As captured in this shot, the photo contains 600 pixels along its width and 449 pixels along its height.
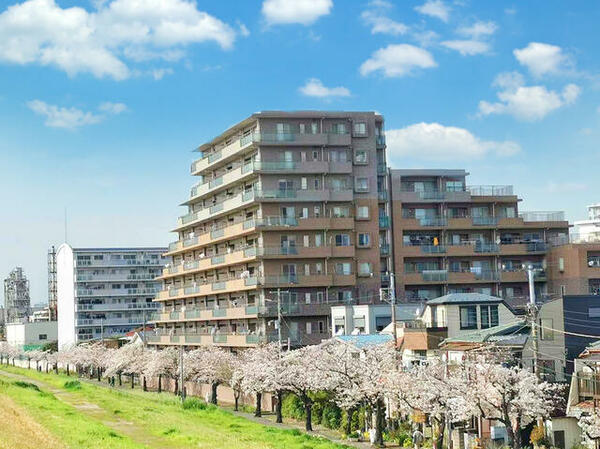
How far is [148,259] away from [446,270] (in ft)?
261

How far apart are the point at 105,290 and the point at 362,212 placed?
3107 inches

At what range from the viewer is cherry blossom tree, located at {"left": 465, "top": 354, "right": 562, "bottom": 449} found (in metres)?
42.7

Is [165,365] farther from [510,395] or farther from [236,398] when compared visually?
[510,395]

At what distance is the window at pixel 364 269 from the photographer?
8588cm

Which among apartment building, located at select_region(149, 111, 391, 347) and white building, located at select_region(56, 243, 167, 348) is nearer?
apartment building, located at select_region(149, 111, 391, 347)

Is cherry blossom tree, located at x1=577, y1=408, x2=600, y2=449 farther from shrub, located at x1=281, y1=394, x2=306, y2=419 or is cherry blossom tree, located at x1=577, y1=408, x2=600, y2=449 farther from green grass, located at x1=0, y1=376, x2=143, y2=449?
shrub, located at x1=281, y1=394, x2=306, y2=419

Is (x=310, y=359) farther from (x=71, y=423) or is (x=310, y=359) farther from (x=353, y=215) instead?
(x=353, y=215)

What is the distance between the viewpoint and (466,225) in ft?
298

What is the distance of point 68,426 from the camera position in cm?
4741

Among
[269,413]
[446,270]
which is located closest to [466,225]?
[446,270]

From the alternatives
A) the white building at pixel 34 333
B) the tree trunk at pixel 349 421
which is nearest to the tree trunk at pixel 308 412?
the tree trunk at pixel 349 421

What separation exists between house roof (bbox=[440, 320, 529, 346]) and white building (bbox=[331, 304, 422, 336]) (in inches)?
762

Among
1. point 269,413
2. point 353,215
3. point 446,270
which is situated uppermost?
point 353,215

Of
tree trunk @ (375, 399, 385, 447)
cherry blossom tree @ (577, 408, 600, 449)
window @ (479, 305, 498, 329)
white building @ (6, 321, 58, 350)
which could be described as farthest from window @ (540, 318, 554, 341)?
white building @ (6, 321, 58, 350)
